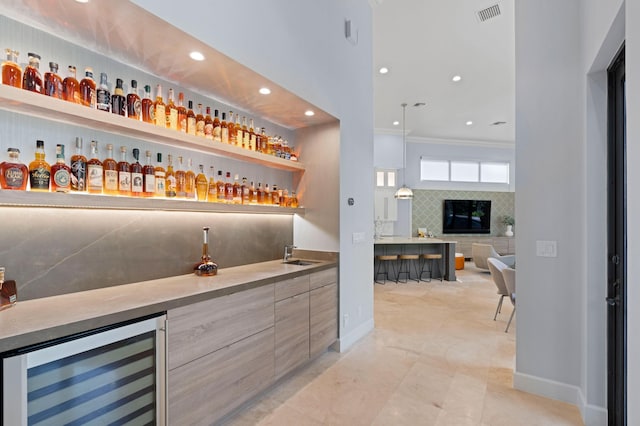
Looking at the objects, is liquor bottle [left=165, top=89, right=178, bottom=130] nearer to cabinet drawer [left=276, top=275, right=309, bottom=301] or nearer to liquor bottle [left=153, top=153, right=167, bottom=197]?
liquor bottle [left=153, top=153, right=167, bottom=197]

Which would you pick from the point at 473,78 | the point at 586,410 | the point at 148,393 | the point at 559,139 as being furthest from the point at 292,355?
the point at 473,78

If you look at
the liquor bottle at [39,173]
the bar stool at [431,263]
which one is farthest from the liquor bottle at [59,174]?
the bar stool at [431,263]

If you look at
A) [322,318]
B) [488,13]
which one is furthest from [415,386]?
[488,13]

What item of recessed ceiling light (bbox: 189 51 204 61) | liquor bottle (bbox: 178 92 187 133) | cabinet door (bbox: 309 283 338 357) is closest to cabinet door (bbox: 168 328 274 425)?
cabinet door (bbox: 309 283 338 357)

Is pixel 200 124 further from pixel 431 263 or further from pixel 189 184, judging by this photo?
pixel 431 263

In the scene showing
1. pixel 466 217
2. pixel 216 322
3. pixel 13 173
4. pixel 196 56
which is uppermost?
pixel 196 56

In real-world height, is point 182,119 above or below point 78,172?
above

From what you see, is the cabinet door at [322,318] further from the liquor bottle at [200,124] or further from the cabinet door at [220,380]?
the liquor bottle at [200,124]

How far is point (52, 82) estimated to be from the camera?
177 centimetres

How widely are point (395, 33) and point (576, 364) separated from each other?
4422 mm

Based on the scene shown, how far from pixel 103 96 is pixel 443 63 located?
5.36 m

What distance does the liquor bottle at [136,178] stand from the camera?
2135 mm

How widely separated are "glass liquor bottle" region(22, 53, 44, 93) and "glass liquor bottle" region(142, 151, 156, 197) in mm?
686

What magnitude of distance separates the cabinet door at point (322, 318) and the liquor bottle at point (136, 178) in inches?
64.2
